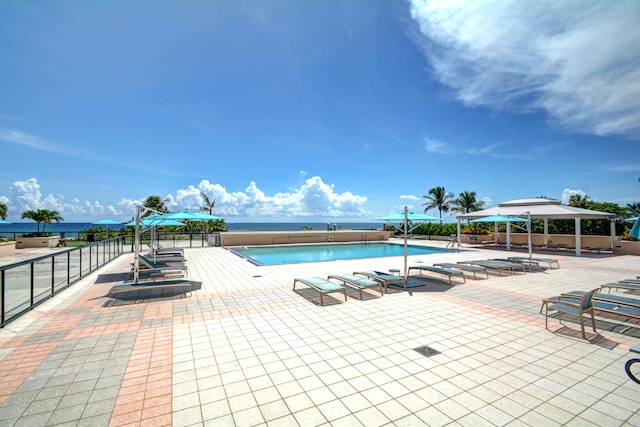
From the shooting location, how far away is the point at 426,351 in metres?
3.76

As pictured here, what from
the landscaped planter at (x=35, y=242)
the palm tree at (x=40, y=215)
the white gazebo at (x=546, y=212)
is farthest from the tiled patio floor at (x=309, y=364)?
the palm tree at (x=40, y=215)

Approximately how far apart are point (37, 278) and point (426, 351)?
24.3 ft

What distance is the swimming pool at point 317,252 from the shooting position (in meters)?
14.6

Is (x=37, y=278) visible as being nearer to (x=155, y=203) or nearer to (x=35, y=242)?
(x=35, y=242)

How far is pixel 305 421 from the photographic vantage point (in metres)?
2.37

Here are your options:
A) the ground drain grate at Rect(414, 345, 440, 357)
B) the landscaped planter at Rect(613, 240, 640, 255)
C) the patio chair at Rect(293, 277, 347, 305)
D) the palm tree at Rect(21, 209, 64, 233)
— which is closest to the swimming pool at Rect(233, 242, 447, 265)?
the patio chair at Rect(293, 277, 347, 305)

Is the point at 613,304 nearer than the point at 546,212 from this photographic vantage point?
Yes

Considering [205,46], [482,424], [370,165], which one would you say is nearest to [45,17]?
[205,46]

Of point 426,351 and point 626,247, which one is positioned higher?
point 626,247

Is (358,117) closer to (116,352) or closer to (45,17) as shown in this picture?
(45,17)

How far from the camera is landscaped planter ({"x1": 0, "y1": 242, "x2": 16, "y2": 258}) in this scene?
46.7 feet

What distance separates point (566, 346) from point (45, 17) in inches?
604

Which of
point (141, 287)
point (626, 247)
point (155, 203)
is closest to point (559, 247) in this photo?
point (626, 247)

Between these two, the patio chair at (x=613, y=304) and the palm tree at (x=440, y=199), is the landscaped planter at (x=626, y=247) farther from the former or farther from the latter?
the palm tree at (x=440, y=199)
